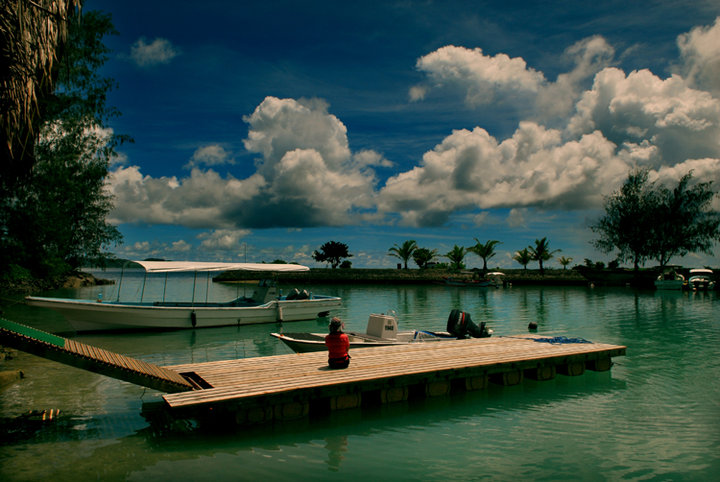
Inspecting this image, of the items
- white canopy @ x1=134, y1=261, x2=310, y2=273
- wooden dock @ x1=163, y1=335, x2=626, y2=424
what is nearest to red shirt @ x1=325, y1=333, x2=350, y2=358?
wooden dock @ x1=163, y1=335, x2=626, y2=424

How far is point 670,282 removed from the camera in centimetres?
6262

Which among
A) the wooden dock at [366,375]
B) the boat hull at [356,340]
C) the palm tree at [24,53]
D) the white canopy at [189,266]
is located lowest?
the wooden dock at [366,375]

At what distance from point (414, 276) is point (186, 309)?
59571 millimetres

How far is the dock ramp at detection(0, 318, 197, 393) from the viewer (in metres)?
7.62

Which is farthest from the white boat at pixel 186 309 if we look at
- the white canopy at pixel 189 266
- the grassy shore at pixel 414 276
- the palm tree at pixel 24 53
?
the grassy shore at pixel 414 276

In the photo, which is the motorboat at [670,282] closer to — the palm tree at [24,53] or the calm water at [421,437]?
the calm water at [421,437]

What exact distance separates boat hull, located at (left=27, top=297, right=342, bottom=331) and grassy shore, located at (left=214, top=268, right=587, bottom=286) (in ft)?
162

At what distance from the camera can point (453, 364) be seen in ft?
36.4

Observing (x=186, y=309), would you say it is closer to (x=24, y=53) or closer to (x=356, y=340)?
(x=356, y=340)

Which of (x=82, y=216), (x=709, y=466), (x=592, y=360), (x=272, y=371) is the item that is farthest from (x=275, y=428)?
(x=82, y=216)

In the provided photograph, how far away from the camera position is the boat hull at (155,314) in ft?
68.9

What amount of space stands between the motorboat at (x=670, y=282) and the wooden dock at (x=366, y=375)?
2365 inches

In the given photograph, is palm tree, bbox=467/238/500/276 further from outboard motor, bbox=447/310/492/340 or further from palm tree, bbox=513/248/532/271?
outboard motor, bbox=447/310/492/340

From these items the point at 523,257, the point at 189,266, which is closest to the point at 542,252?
the point at 523,257
